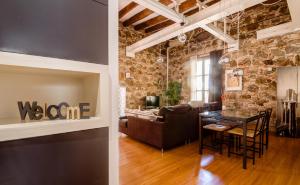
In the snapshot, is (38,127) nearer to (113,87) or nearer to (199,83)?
(113,87)

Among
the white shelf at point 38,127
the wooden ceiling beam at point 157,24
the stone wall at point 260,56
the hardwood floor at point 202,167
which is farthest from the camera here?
the wooden ceiling beam at point 157,24

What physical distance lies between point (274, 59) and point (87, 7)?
544 cm

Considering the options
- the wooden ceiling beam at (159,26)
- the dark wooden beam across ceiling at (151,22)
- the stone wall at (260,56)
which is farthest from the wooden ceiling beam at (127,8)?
the stone wall at (260,56)

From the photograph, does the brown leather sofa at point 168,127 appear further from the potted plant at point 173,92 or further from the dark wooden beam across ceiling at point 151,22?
the dark wooden beam across ceiling at point 151,22

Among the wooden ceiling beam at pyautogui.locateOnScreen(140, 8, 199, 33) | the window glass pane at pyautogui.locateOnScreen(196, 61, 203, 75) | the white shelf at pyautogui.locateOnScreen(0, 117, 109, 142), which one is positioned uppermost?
the wooden ceiling beam at pyautogui.locateOnScreen(140, 8, 199, 33)

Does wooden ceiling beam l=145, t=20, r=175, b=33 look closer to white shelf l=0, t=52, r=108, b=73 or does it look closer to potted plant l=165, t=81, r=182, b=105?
potted plant l=165, t=81, r=182, b=105

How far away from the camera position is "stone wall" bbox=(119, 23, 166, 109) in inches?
254

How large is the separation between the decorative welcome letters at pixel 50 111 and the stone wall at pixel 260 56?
486cm

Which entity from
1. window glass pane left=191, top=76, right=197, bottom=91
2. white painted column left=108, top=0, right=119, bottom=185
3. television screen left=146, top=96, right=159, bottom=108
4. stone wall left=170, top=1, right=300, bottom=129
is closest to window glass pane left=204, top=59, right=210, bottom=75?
window glass pane left=191, top=76, right=197, bottom=91

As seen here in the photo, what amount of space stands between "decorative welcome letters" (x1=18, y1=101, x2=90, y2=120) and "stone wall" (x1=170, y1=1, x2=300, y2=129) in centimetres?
486

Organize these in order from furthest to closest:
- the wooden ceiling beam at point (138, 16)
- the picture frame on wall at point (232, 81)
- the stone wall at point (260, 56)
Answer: the picture frame on wall at point (232, 81)
the wooden ceiling beam at point (138, 16)
the stone wall at point (260, 56)

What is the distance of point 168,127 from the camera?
130 inches

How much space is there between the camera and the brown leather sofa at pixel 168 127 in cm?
330

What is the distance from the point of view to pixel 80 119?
1.11 m
